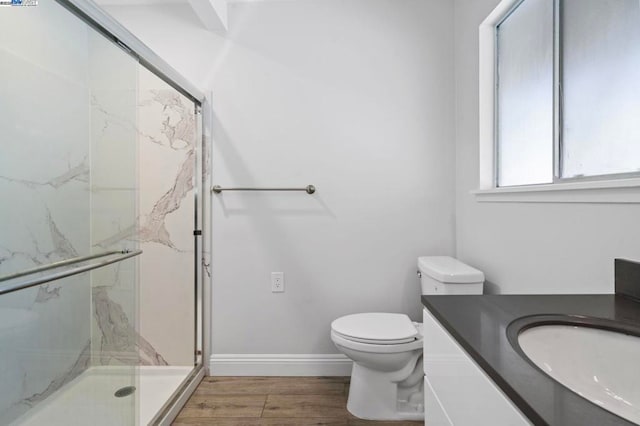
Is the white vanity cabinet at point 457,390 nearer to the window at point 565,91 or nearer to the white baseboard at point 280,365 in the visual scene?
the window at point 565,91

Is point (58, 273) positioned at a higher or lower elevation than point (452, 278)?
higher

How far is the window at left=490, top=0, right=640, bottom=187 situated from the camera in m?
0.96

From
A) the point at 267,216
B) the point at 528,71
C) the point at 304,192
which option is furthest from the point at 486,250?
the point at 267,216

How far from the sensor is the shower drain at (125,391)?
1.26m

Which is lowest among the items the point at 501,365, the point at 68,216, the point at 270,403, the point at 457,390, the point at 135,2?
the point at 270,403

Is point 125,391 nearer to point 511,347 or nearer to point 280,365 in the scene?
point 280,365

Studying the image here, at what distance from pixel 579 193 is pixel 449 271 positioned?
0.67 meters

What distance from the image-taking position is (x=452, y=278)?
1549 mm

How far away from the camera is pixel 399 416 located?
1625 millimetres

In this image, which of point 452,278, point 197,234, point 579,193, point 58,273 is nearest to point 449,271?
point 452,278

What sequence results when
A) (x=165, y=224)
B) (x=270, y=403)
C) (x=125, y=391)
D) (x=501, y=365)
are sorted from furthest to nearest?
(x=165, y=224)
(x=270, y=403)
(x=125, y=391)
(x=501, y=365)

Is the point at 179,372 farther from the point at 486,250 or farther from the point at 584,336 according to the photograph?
the point at 584,336

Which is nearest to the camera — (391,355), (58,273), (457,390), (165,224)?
(457,390)

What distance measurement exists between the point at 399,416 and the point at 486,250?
2.90ft
